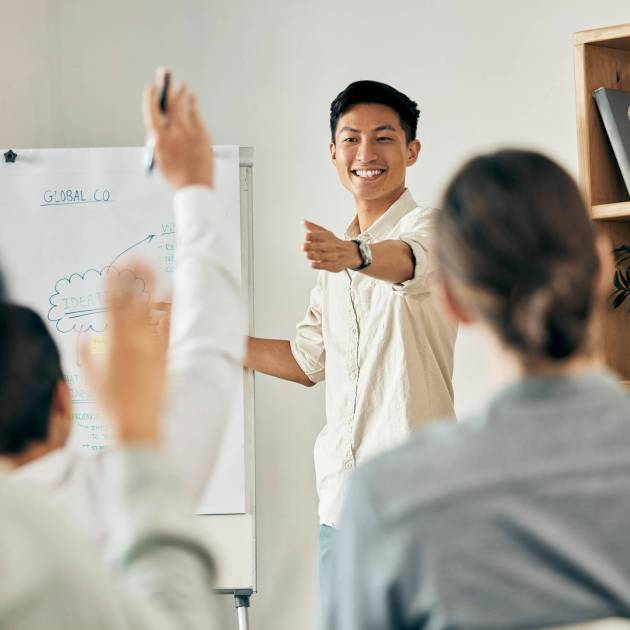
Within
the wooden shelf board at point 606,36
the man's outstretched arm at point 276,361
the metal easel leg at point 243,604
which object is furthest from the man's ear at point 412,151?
the metal easel leg at point 243,604

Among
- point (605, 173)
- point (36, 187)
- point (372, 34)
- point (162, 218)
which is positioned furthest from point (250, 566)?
point (372, 34)

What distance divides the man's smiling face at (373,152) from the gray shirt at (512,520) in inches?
70.2

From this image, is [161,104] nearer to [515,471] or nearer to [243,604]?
[515,471]

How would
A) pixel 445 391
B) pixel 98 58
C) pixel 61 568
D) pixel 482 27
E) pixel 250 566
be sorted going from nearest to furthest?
pixel 61 568
pixel 445 391
pixel 250 566
pixel 482 27
pixel 98 58

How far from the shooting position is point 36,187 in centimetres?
297

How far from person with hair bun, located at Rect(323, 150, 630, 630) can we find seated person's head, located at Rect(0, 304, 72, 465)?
266mm

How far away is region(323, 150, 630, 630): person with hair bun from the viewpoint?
0.82 m

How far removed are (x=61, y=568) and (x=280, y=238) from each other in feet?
8.72

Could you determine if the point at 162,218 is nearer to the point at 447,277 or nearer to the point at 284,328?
the point at 284,328

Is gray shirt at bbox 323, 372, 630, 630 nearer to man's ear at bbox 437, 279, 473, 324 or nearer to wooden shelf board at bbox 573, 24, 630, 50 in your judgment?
man's ear at bbox 437, 279, 473, 324

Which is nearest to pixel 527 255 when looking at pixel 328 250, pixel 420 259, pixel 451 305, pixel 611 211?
pixel 451 305

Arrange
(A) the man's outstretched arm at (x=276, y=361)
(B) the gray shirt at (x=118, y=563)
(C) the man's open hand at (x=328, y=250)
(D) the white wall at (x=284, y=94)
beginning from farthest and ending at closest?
(D) the white wall at (x=284, y=94) < (A) the man's outstretched arm at (x=276, y=361) < (C) the man's open hand at (x=328, y=250) < (B) the gray shirt at (x=118, y=563)

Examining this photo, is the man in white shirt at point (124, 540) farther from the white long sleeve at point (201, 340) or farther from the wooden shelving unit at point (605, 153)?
the wooden shelving unit at point (605, 153)

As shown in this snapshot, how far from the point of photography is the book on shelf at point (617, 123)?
2.58 metres
